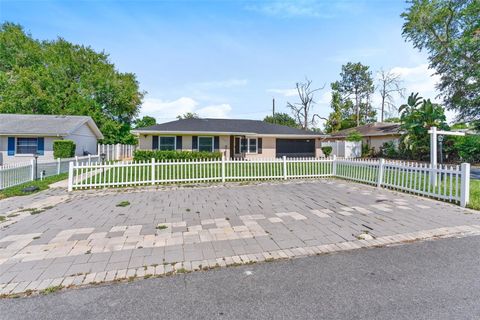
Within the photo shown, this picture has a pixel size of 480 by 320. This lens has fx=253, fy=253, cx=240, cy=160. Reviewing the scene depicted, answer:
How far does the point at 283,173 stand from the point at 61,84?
103 ft

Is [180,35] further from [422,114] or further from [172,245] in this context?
[422,114]

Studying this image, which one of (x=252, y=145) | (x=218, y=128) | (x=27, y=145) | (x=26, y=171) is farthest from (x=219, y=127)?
(x=27, y=145)

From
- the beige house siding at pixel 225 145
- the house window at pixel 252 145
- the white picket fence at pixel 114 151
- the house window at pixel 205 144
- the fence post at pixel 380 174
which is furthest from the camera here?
the white picket fence at pixel 114 151

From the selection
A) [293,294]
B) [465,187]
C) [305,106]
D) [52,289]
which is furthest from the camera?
[305,106]

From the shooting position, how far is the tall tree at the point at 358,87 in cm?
4466

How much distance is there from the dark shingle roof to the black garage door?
121 cm

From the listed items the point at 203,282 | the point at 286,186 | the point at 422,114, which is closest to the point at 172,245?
the point at 203,282

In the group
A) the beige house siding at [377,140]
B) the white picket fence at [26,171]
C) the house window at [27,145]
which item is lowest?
the white picket fence at [26,171]

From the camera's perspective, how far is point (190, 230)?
4.35 metres

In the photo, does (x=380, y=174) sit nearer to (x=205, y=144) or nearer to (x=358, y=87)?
(x=205, y=144)

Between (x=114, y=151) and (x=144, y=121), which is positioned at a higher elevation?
(x=144, y=121)

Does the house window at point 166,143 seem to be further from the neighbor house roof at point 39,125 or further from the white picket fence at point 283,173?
the white picket fence at point 283,173

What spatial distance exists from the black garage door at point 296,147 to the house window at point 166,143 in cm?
963

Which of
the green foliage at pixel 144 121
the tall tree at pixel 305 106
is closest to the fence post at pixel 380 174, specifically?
the tall tree at pixel 305 106
